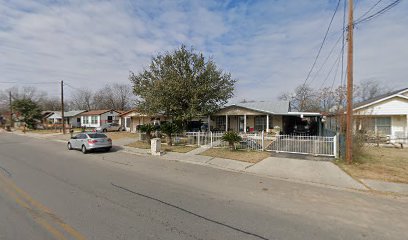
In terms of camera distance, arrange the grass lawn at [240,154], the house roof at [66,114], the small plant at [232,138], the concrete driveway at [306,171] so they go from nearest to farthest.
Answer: the concrete driveway at [306,171], the grass lawn at [240,154], the small plant at [232,138], the house roof at [66,114]

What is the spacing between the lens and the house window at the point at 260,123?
24.5m

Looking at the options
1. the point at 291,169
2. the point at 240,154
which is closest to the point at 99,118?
the point at 240,154

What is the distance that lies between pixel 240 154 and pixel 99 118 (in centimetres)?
3740

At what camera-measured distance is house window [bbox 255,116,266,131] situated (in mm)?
24516

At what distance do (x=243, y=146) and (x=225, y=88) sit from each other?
759 centimetres

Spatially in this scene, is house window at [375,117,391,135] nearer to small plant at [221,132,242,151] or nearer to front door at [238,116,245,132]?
front door at [238,116,245,132]

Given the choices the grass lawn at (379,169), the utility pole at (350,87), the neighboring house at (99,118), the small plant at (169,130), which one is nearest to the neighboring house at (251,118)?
the small plant at (169,130)

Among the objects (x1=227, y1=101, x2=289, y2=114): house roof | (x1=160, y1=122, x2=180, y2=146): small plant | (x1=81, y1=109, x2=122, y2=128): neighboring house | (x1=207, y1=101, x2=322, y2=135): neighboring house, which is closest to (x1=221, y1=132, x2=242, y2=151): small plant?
(x1=160, y1=122, x2=180, y2=146): small plant

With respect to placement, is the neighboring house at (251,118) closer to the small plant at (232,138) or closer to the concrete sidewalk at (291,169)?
the small plant at (232,138)

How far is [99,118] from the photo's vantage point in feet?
142

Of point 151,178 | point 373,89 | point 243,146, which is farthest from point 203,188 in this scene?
point 373,89

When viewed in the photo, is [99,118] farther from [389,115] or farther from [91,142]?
[389,115]

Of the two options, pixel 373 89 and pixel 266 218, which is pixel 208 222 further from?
pixel 373 89

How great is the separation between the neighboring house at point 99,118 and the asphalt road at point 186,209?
1476 inches
